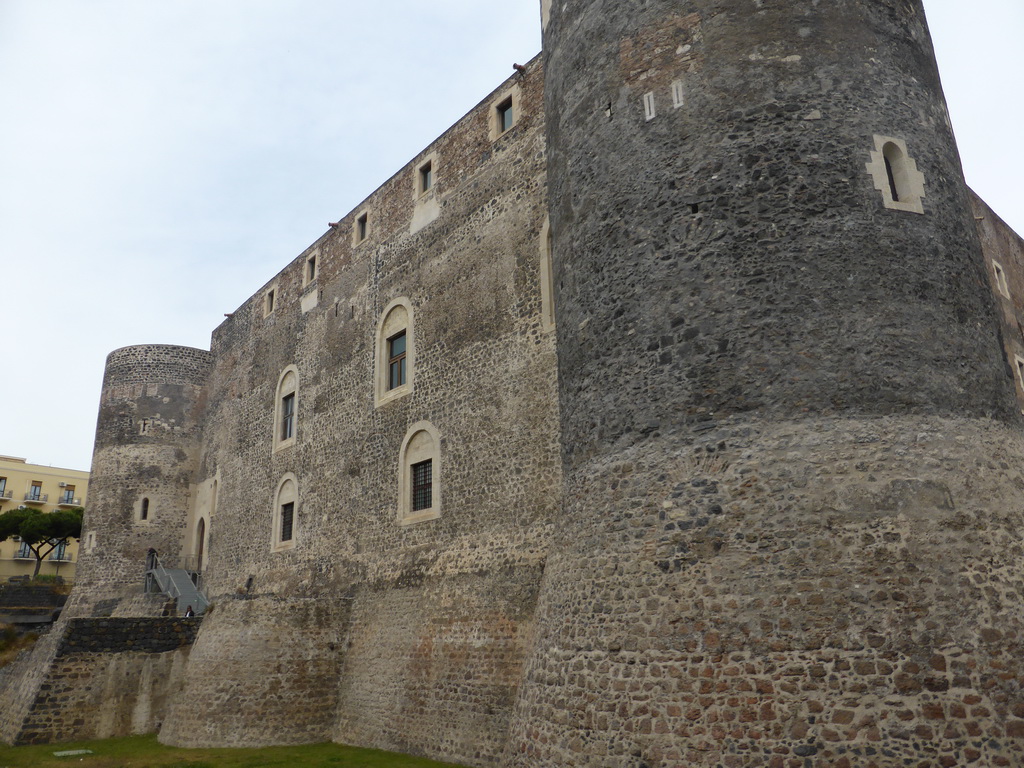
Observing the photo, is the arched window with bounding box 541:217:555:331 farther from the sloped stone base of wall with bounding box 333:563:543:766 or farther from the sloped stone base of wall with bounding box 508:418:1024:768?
the sloped stone base of wall with bounding box 508:418:1024:768

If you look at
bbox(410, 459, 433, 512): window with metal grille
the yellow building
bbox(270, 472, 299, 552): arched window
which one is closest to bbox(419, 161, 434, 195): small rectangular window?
bbox(410, 459, 433, 512): window with metal grille

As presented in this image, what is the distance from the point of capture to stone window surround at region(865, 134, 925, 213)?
25.9ft

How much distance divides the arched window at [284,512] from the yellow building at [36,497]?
30.3m

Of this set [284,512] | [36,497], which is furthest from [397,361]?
[36,497]

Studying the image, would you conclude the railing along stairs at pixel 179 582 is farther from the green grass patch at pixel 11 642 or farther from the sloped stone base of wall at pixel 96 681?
the sloped stone base of wall at pixel 96 681

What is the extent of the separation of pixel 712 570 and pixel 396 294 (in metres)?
11.1

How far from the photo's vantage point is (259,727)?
13055 millimetres

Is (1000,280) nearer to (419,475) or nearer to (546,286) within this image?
(546,286)

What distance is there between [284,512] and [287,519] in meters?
0.26

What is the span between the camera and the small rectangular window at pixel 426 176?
16547 millimetres

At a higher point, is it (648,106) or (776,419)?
(648,106)

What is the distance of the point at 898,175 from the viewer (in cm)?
809

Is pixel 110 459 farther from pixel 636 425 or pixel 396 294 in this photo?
pixel 636 425

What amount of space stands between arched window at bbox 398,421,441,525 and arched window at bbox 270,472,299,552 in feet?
15.6
